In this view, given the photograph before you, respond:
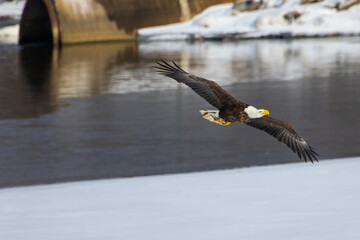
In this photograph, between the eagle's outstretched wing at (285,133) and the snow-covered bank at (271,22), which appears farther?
the snow-covered bank at (271,22)

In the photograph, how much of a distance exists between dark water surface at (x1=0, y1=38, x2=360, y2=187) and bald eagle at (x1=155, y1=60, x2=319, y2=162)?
4795 mm

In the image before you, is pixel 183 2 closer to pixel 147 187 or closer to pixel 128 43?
pixel 128 43

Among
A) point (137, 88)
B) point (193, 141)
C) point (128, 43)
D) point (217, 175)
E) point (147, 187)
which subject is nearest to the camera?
point (147, 187)

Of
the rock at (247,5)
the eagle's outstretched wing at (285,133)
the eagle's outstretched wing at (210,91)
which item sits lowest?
the eagle's outstretched wing at (285,133)

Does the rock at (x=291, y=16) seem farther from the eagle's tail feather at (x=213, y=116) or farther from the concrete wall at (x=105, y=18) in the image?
the eagle's tail feather at (x=213, y=116)

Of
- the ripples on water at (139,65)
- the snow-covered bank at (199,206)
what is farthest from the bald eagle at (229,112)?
the ripples on water at (139,65)

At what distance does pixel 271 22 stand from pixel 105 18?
618cm

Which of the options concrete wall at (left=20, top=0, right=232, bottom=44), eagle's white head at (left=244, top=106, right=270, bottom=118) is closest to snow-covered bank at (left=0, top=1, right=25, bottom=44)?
concrete wall at (left=20, top=0, right=232, bottom=44)

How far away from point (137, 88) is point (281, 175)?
7761mm

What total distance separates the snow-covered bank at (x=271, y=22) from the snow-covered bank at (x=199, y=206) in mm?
16889

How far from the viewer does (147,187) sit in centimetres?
823

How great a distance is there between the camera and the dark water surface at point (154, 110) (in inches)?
398

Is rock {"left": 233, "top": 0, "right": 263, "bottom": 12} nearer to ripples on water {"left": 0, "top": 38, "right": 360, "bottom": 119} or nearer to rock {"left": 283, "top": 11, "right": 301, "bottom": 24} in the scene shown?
rock {"left": 283, "top": 11, "right": 301, "bottom": 24}

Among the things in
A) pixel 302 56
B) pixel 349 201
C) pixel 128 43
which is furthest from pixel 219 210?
pixel 128 43
